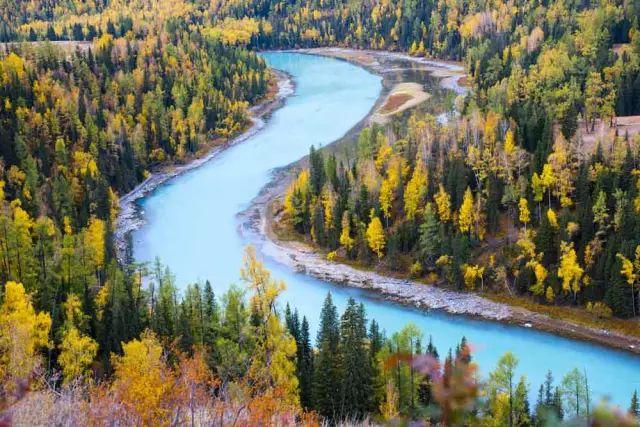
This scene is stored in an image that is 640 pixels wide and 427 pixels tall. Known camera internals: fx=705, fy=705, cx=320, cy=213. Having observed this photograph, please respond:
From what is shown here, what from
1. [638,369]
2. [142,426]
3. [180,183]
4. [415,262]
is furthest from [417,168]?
[142,426]

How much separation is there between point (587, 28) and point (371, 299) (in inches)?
2964

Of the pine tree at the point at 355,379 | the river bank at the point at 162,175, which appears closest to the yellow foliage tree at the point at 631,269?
the pine tree at the point at 355,379

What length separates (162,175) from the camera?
318ft

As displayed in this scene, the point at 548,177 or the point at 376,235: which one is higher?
the point at 548,177

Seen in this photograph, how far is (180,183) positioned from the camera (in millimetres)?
94375

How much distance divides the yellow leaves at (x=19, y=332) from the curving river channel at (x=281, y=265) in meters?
19.7

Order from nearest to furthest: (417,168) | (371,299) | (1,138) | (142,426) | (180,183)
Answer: (142,426), (371,299), (417,168), (1,138), (180,183)

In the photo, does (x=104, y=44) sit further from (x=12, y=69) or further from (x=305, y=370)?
(x=305, y=370)

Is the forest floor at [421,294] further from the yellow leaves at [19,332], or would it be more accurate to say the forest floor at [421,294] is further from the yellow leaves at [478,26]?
the yellow leaves at [478,26]

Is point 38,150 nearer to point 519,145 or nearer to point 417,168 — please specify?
point 417,168

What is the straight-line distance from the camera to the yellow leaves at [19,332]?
29734mm

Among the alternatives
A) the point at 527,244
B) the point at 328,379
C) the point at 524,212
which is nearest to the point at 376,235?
the point at 524,212

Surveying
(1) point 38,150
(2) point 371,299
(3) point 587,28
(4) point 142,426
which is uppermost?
(3) point 587,28

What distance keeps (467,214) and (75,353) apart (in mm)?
34524
